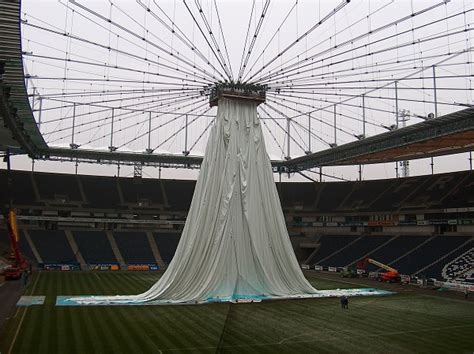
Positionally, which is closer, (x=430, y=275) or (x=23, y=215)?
(x=430, y=275)

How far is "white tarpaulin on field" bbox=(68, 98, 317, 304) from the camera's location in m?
34.8

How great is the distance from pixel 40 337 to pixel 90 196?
170ft

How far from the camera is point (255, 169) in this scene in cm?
3809

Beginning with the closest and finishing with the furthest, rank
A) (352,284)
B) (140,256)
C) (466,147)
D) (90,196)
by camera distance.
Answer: (352,284), (466,147), (140,256), (90,196)

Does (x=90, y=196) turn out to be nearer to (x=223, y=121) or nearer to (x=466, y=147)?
(x=223, y=121)

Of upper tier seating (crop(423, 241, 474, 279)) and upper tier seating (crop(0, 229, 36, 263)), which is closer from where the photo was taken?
upper tier seating (crop(423, 241, 474, 279))

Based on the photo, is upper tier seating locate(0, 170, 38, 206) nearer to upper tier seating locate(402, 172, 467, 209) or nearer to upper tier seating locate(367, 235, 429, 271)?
upper tier seating locate(367, 235, 429, 271)

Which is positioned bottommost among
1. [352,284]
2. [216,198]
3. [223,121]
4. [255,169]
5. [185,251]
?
[352,284]

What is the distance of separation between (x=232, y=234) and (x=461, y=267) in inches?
1052

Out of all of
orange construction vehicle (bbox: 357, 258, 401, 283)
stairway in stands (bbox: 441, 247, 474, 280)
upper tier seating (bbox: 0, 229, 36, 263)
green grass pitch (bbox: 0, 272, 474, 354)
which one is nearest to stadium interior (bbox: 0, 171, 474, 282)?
upper tier seating (bbox: 0, 229, 36, 263)

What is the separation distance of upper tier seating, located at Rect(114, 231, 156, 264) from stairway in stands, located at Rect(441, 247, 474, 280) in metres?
37.8

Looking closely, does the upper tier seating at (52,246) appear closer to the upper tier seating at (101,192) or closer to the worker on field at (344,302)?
the upper tier seating at (101,192)

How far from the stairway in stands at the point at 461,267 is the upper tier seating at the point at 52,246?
4537cm

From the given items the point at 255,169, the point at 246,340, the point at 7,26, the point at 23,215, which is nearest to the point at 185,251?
the point at 255,169
